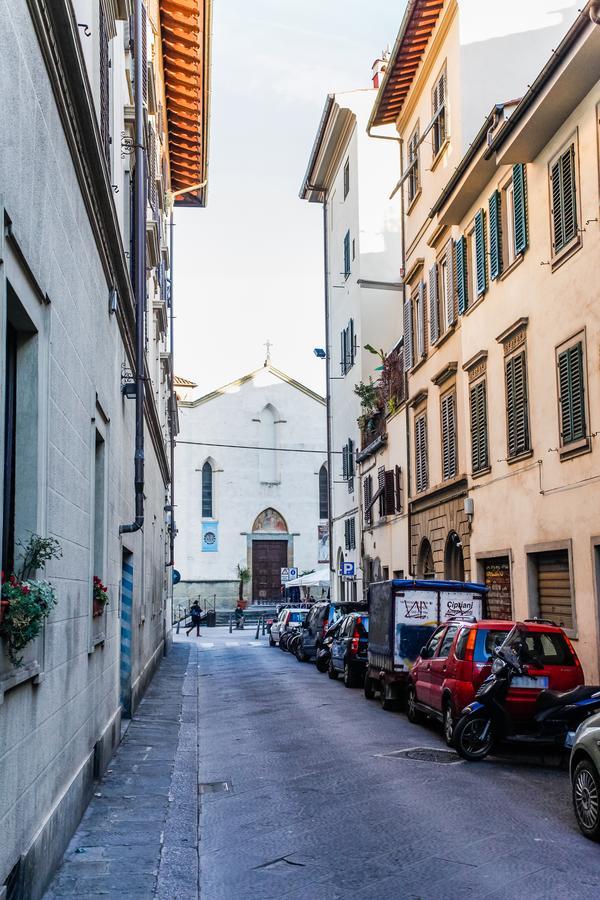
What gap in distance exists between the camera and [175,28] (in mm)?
27078

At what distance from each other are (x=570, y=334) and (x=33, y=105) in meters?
12.3

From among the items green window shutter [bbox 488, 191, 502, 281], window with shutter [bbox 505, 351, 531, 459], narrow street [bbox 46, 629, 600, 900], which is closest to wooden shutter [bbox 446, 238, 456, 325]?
green window shutter [bbox 488, 191, 502, 281]

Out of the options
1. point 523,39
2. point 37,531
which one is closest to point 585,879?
point 37,531

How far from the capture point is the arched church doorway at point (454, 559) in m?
25.0

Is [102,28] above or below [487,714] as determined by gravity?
above

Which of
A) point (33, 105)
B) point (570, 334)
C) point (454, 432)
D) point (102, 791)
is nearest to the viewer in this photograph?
point (33, 105)

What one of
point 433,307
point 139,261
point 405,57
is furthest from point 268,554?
point 139,261

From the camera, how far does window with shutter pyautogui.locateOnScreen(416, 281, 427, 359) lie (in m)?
28.7

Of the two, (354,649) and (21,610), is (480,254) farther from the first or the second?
(21,610)

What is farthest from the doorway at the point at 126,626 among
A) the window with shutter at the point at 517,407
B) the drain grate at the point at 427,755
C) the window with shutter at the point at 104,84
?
the window with shutter at the point at 517,407

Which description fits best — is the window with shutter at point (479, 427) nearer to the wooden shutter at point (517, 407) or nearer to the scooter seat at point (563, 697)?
the wooden shutter at point (517, 407)

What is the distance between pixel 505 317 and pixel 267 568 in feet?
155

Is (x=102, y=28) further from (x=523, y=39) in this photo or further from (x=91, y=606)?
(x=523, y=39)

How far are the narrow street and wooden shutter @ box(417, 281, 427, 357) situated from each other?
572 inches
